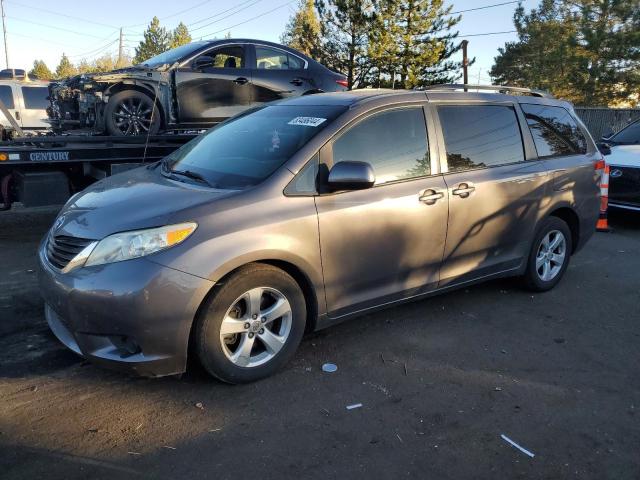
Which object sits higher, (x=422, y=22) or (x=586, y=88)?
(x=422, y=22)

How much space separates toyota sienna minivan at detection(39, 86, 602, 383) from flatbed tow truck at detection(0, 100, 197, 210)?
2586mm

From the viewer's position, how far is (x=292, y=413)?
307 cm

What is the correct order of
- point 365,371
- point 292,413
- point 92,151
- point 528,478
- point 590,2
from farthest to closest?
point 590,2
point 92,151
point 365,371
point 292,413
point 528,478

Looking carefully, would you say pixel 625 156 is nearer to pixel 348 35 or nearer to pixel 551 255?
pixel 551 255

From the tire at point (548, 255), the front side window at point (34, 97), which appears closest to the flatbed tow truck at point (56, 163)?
the tire at point (548, 255)

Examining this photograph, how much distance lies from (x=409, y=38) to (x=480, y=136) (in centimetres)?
2517

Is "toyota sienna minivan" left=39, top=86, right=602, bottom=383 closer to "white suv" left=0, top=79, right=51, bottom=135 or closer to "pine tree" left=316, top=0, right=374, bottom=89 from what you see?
"white suv" left=0, top=79, right=51, bottom=135

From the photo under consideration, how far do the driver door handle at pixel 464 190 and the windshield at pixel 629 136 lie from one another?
623 cm

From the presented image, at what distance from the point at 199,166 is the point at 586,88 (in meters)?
40.0

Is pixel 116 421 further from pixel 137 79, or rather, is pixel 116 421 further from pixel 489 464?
pixel 137 79

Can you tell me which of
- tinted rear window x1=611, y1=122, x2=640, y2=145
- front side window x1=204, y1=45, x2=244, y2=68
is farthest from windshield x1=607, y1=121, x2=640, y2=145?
front side window x1=204, y1=45, x2=244, y2=68

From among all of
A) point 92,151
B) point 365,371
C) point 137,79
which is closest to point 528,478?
point 365,371

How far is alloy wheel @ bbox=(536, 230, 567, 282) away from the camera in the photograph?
512 centimetres

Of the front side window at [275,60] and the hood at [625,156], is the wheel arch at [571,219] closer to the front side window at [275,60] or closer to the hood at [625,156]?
the hood at [625,156]
